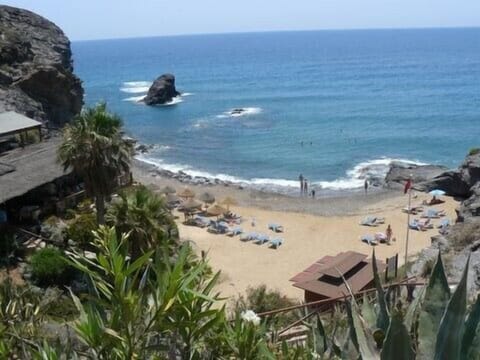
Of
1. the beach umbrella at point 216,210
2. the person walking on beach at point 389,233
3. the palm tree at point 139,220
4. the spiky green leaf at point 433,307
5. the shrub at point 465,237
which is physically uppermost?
the spiky green leaf at point 433,307

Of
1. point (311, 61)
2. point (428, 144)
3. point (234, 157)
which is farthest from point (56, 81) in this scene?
point (311, 61)

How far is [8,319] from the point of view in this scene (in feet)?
21.5

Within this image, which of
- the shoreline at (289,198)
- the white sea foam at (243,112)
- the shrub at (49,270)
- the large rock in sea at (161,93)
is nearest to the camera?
the shrub at (49,270)

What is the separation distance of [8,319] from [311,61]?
162033mm

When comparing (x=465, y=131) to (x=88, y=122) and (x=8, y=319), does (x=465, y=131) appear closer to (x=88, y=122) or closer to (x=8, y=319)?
(x=88, y=122)

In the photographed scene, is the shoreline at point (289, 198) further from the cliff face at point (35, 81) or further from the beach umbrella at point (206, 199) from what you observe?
the cliff face at point (35, 81)

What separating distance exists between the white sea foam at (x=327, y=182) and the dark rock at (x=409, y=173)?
1035 mm

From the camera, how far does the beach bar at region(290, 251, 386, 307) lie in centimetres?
1788

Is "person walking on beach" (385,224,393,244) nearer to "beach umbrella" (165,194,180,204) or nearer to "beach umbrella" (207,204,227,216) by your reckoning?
"beach umbrella" (207,204,227,216)

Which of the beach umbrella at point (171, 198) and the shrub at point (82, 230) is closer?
the shrub at point (82, 230)

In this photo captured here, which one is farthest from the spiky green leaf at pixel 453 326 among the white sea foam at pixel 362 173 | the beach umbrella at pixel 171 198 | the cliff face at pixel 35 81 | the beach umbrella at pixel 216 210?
the white sea foam at pixel 362 173

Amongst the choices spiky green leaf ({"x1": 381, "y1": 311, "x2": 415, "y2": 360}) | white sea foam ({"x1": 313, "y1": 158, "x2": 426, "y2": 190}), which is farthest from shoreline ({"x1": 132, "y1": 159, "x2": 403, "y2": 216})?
spiky green leaf ({"x1": 381, "y1": 311, "x2": 415, "y2": 360})

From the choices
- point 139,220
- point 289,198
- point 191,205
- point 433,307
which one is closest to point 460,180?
point 289,198

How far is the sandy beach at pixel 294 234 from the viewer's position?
82.5ft
